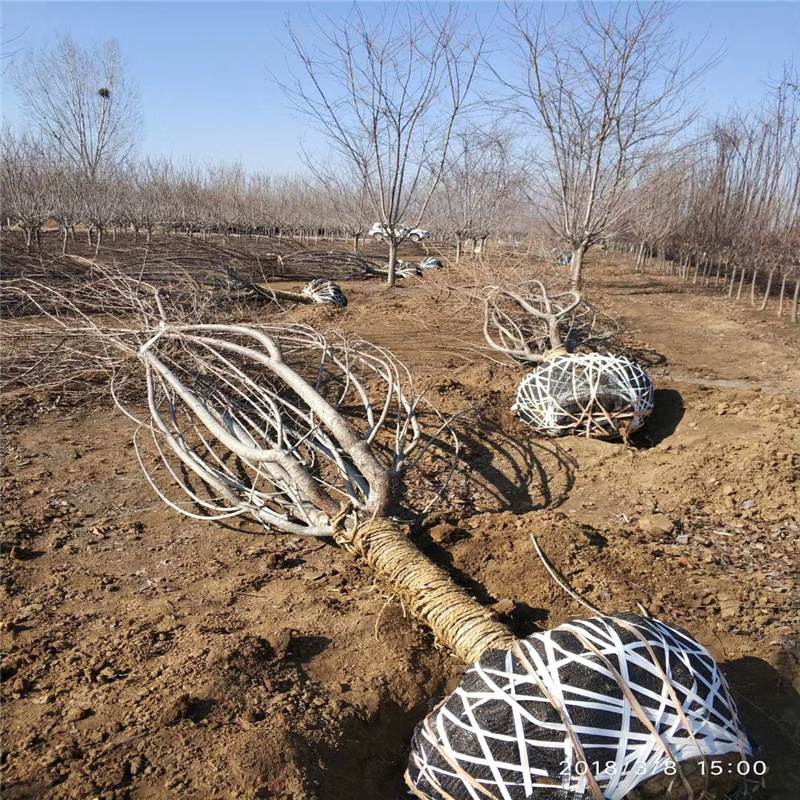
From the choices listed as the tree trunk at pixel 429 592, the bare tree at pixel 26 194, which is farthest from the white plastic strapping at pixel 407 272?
the tree trunk at pixel 429 592

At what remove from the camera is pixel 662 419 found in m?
5.91

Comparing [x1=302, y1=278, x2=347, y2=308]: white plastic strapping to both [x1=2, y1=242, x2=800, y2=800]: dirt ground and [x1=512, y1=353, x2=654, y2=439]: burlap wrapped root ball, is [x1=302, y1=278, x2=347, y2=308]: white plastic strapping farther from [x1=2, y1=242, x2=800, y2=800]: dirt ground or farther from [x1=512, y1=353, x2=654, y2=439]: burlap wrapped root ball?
[x1=512, y1=353, x2=654, y2=439]: burlap wrapped root ball

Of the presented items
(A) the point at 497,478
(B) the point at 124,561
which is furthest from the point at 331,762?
(A) the point at 497,478

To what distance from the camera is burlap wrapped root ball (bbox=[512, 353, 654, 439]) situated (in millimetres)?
5328

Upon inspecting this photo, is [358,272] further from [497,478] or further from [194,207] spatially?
[194,207]

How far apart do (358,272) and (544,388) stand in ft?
43.2

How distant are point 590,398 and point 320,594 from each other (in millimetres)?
3193

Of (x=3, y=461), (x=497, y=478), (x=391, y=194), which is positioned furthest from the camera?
(x=391, y=194)

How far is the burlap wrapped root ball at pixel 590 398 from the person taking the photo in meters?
5.33

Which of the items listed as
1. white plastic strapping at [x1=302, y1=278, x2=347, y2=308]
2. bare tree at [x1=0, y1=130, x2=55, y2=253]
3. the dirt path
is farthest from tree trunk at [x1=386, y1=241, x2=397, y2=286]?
bare tree at [x1=0, y1=130, x2=55, y2=253]

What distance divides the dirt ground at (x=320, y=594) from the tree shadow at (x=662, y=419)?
0.03 metres

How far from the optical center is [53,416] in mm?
5383
